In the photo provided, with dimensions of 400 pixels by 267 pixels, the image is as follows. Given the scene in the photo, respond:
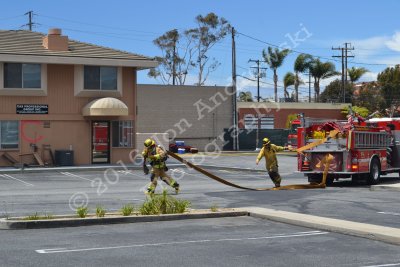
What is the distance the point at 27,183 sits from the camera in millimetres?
24141

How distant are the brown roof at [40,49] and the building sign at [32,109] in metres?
2.48

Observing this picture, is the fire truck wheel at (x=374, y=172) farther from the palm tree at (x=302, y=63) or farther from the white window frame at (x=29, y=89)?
the palm tree at (x=302, y=63)

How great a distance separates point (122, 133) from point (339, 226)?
75.2ft

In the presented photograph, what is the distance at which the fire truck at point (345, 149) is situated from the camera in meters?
21.3

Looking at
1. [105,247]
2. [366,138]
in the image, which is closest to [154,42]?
[366,138]

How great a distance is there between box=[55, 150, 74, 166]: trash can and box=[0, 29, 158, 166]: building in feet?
0.16

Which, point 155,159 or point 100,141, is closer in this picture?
point 155,159

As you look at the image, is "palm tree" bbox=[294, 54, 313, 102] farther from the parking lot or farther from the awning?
the parking lot

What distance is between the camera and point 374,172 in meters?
22.6

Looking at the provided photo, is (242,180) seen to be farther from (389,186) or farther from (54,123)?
(54,123)

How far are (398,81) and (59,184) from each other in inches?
2893

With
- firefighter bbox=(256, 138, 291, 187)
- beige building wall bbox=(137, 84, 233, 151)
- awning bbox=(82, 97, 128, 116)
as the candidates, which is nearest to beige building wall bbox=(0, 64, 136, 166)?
awning bbox=(82, 97, 128, 116)

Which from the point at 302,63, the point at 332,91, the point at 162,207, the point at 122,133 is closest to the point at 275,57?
the point at 302,63

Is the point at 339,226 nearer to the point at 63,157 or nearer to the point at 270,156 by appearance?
the point at 270,156
